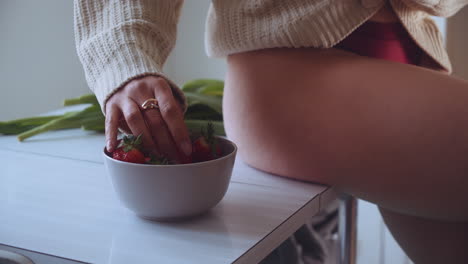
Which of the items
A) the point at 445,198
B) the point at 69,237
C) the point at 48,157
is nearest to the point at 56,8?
the point at 48,157

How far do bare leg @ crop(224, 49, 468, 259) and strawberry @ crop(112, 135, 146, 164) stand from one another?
215mm

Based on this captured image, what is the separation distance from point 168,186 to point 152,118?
8 cm

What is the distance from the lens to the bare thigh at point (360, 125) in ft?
1.90

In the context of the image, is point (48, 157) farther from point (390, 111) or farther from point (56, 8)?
point (56, 8)

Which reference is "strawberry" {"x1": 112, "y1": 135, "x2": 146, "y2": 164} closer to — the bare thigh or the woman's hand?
Answer: the woman's hand

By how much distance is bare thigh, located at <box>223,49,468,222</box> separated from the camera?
0.58m

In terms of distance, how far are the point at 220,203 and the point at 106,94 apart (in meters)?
0.20

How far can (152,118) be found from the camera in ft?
1.80

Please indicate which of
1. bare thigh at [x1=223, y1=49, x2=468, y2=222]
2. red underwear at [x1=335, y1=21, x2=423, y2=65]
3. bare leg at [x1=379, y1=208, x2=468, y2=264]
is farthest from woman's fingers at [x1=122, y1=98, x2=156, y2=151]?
bare leg at [x1=379, y1=208, x2=468, y2=264]

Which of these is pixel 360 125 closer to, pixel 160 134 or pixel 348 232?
pixel 160 134

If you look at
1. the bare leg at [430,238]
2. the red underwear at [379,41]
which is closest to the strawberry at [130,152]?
the red underwear at [379,41]

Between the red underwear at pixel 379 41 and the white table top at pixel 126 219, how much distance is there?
22cm

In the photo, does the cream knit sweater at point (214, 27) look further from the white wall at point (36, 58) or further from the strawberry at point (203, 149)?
the white wall at point (36, 58)

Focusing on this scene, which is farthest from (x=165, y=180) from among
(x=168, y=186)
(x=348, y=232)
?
(x=348, y=232)
